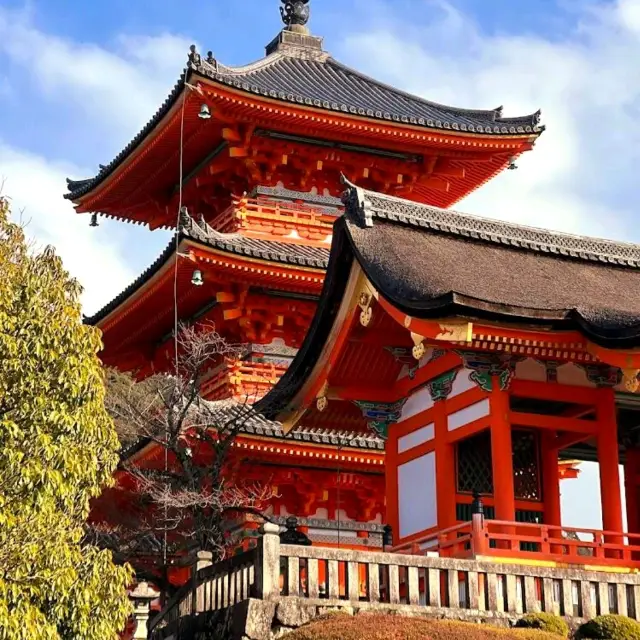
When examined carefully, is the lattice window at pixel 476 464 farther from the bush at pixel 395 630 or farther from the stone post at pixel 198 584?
the bush at pixel 395 630

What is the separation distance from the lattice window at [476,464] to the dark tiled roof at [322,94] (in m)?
11.1

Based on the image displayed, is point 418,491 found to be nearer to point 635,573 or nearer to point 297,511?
point 635,573

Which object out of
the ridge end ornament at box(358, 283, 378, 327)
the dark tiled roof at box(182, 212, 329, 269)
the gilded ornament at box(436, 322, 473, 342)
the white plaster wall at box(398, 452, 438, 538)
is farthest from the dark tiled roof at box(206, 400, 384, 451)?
the gilded ornament at box(436, 322, 473, 342)

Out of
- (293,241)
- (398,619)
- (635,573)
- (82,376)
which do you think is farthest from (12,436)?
(293,241)

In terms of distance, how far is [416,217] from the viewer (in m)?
20.1

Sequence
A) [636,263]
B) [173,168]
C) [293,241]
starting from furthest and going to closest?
1. [173,168]
2. [293,241]
3. [636,263]

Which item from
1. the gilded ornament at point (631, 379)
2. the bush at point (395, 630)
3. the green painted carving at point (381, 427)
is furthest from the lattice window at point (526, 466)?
the bush at point (395, 630)

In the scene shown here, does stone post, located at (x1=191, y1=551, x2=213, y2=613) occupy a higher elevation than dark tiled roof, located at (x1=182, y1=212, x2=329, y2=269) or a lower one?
lower

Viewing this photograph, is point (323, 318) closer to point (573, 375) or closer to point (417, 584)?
point (573, 375)

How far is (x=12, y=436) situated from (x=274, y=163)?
1647cm

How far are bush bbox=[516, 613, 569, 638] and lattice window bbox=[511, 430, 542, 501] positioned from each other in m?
4.22

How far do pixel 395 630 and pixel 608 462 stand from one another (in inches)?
218

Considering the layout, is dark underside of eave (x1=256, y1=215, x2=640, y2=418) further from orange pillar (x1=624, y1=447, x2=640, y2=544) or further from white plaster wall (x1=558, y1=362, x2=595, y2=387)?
orange pillar (x1=624, y1=447, x2=640, y2=544)

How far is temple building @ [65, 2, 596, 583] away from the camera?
17.5 m
